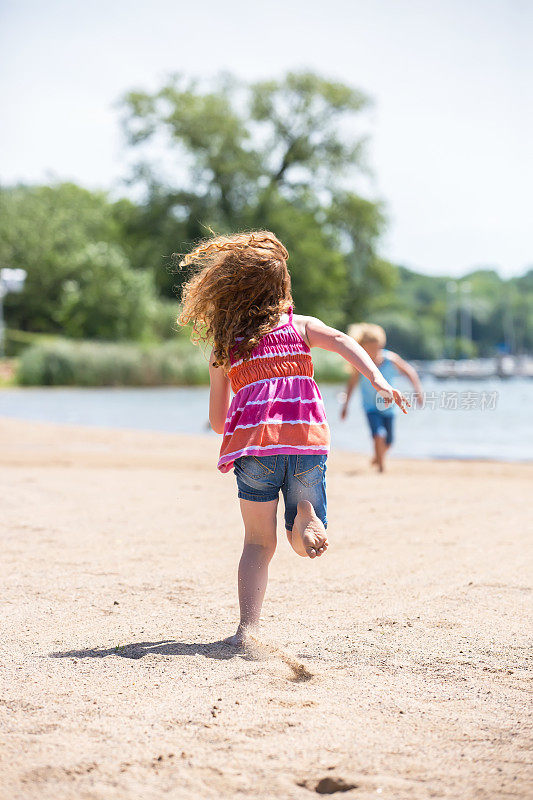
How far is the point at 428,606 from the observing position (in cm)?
451

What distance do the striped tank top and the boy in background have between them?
6.41 m

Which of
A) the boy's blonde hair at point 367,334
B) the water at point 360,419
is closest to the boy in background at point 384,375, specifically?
the boy's blonde hair at point 367,334

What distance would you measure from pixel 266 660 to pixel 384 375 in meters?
7.07

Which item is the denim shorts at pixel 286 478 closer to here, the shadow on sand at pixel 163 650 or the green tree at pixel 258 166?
the shadow on sand at pixel 163 650

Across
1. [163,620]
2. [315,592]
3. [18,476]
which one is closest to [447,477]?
[18,476]

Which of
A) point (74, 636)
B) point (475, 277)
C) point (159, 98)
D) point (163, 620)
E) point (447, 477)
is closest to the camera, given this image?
point (74, 636)

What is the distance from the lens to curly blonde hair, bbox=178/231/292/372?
376cm

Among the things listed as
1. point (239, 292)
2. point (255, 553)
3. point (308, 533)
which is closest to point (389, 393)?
point (308, 533)

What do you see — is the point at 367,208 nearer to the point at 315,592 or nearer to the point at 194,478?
the point at 194,478

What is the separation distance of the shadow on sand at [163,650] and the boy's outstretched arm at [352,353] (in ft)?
4.06

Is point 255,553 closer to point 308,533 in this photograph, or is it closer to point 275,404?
point 308,533

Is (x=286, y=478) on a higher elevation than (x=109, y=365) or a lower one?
higher

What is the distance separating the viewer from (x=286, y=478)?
372 centimetres

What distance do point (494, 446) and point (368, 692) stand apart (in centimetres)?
1296
